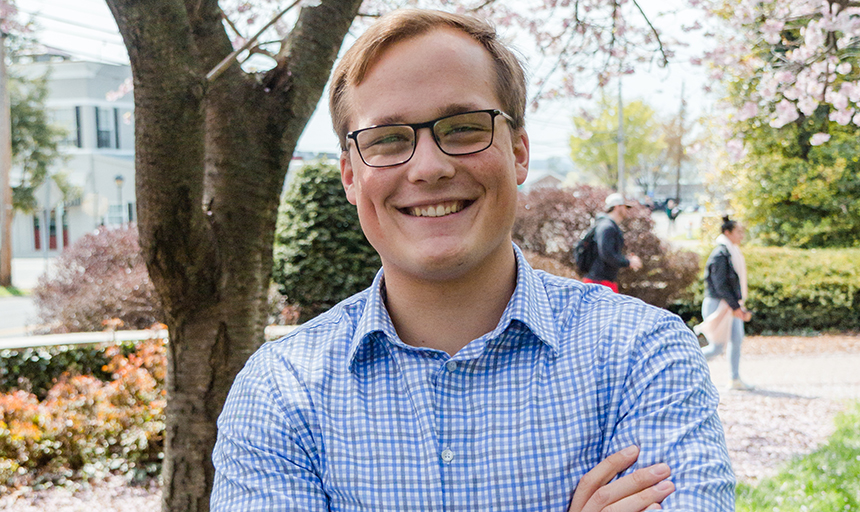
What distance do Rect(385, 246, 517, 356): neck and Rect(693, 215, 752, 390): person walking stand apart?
627cm

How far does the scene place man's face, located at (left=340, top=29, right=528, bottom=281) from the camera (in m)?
1.58

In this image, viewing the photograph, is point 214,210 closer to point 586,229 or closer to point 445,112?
point 445,112

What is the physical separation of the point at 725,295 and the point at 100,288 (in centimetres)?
736

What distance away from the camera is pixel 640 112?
4431cm

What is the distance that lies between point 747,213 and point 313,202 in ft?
29.7

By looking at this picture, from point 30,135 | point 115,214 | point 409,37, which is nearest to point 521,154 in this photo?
point 409,37

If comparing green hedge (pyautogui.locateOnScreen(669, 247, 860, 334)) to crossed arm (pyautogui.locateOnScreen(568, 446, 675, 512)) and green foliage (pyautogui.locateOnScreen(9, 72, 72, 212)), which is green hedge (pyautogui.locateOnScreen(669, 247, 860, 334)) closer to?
crossed arm (pyautogui.locateOnScreen(568, 446, 675, 512))

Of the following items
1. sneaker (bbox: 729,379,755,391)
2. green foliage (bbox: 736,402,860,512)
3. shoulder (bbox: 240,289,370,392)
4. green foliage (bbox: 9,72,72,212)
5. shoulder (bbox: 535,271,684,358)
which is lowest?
sneaker (bbox: 729,379,755,391)

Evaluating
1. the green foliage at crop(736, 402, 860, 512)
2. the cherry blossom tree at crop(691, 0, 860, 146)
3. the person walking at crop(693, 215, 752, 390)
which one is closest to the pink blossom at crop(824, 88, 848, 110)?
the cherry blossom tree at crop(691, 0, 860, 146)

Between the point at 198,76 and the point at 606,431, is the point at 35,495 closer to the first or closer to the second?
the point at 198,76

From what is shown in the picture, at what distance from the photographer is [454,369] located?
1556 mm

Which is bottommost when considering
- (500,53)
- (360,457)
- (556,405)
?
(360,457)

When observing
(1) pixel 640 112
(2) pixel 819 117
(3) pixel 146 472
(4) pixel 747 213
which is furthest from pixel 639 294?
(1) pixel 640 112

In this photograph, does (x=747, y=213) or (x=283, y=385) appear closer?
(x=283, y=385)
